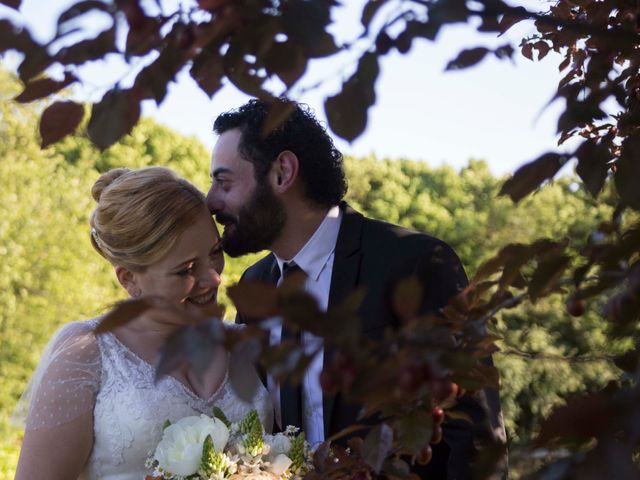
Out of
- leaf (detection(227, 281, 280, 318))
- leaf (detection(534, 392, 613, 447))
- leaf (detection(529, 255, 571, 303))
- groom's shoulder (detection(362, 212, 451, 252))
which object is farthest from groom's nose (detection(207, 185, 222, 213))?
leaf (detection(534, 392, 613, 447))

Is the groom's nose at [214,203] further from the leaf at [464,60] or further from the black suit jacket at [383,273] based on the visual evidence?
the leaf at [464,60]

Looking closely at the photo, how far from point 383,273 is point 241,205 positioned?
62 centimetres

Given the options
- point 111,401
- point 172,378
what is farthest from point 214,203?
point 111,401

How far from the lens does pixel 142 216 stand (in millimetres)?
2801

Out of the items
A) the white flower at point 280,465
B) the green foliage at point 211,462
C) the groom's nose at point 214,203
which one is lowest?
the white flower at point 280,465

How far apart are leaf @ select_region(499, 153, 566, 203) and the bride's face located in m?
1.71

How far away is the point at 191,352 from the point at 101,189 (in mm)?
2277

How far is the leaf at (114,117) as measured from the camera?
1157mm

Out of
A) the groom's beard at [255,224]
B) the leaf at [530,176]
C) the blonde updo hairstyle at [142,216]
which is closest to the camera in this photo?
A: the leaf at [530,176]

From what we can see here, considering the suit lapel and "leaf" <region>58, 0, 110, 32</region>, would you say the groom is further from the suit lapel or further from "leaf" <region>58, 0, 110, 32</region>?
"leaf" <region>58, 0, 110, 32</region>

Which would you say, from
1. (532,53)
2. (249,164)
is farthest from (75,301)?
(532,53)

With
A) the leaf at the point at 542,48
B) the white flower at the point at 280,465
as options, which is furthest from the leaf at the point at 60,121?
the white flower at the point at 280,465

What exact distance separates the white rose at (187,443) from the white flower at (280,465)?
0.15 meters

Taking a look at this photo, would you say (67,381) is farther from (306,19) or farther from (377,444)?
(306,19)
